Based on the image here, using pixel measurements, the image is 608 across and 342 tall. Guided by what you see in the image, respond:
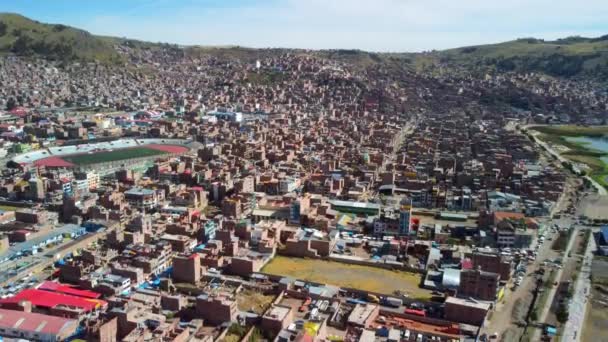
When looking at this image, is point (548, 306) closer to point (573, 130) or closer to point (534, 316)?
point (534, 316)

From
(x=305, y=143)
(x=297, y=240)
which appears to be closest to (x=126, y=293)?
(x=297, y=240)

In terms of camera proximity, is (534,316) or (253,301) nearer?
(534,316)

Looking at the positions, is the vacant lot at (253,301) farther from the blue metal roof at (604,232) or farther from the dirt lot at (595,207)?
the dirt lot at (595,207)

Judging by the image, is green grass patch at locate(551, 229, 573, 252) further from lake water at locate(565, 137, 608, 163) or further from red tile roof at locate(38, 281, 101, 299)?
lake water at locate(565, 137, 608, 163)

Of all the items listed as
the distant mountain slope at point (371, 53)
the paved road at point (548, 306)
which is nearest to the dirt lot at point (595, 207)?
the paved road at point (548, 306)

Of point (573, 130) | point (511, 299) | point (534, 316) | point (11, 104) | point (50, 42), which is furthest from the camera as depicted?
point (50, 42)

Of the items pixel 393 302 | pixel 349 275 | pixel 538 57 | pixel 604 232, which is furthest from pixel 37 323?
pixel 538 57
